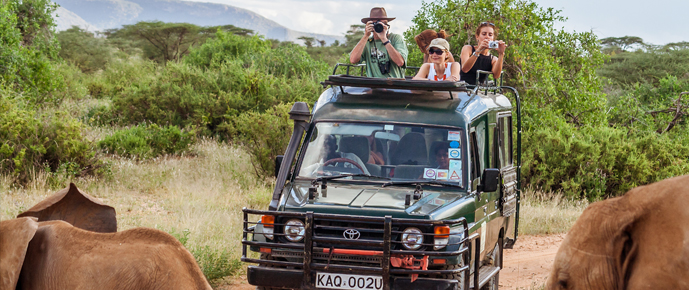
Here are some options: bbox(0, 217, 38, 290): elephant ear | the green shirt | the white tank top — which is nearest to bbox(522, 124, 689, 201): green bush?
the green shirt

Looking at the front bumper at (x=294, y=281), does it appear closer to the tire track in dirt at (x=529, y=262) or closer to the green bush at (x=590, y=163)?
the tire track in dirt at (x=529, y=262)

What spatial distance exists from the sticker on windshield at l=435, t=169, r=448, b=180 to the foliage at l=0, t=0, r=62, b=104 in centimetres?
1050

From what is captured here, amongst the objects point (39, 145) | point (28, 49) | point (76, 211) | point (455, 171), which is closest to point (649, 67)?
point (28, 49)

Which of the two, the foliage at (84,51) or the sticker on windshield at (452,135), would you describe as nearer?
the sticker on windshield at (452,135)

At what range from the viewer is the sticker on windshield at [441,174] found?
18.3 ft

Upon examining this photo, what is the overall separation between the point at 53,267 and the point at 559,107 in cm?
1345

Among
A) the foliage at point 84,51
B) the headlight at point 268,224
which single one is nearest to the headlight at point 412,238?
the headlight at point 268,224

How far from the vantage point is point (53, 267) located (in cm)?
174

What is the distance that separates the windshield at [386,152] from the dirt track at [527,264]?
1.84 m

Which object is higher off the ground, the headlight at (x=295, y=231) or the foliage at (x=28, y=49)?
the foliage at (x=28, y=49)

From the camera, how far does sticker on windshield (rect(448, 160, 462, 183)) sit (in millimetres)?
5543

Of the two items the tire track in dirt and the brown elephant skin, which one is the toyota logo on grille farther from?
the brown elephant skin

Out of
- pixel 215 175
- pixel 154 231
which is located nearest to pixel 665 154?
pixel 215 175

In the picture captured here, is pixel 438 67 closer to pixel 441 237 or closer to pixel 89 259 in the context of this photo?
pixel 441 237
